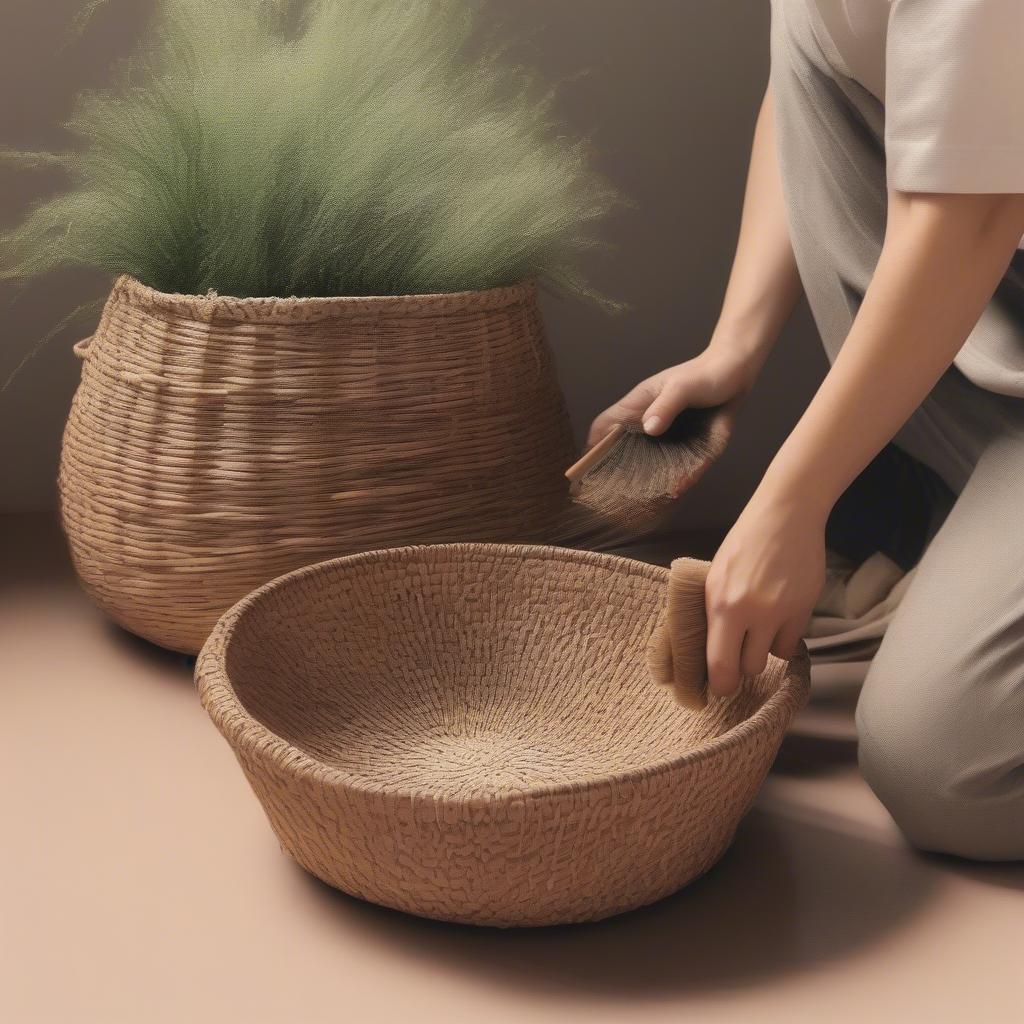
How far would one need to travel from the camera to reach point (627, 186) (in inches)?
68.9

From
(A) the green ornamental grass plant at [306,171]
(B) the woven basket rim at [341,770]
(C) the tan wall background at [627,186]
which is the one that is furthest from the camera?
(C) the tan wall background at [627,186]

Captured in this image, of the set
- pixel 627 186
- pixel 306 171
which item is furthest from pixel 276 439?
pixel 627 186

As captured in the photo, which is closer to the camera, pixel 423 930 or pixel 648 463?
pixel 423 930

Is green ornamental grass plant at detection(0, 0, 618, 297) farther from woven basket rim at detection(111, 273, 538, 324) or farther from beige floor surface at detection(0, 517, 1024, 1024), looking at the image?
beige floor surface at detection(0, 517, 1024, 1024)

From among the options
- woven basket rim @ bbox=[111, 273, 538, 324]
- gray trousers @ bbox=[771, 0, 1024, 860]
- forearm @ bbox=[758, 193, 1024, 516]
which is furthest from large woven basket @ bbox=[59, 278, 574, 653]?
forearm @ bbox=[758, 193, 1024, 516]

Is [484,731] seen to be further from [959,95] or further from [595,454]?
[959,95]

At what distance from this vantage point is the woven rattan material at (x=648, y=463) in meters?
1.18

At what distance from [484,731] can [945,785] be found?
0.40 meters

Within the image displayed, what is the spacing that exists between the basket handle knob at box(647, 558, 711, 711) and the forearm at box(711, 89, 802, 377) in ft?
1.18

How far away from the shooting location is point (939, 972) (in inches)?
35.0

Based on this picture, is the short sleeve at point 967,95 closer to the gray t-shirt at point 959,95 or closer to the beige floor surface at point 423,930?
the gray t-shirt at point 959,95

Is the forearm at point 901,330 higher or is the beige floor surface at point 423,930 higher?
the forearm at point 901,330

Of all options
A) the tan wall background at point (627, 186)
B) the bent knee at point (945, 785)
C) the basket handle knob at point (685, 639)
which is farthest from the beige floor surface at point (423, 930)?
the tan wall background at point (627, 186)

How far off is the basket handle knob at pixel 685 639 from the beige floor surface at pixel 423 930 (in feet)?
0.47
